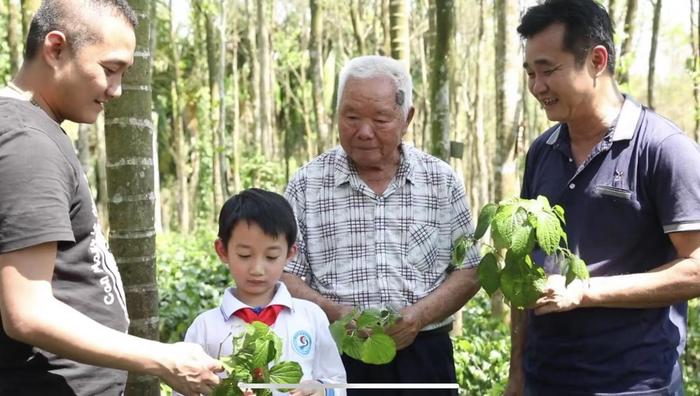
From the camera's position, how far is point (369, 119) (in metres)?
3.64

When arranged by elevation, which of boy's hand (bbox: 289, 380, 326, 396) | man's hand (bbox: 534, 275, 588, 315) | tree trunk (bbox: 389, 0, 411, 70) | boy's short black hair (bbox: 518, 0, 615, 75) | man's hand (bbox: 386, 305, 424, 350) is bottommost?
boy's hand (bbox: 289, 380, 326, 396)

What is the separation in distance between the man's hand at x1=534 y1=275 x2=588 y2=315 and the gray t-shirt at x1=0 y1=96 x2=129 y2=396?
1418mm

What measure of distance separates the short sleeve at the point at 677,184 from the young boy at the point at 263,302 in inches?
52.4

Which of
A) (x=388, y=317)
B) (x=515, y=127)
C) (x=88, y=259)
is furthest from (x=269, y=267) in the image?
(x=515, y=127)

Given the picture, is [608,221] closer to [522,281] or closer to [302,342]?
[522,281]

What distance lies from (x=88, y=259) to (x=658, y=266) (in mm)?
2021

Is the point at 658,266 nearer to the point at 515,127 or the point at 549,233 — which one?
the point at 549,233

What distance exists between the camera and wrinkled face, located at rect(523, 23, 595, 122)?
10.3 feet

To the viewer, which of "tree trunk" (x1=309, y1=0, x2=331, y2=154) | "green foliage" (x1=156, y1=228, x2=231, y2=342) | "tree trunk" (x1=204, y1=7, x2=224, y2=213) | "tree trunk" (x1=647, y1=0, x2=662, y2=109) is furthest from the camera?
"tree trunk" (x1=204, y1=7, x2=224, y2=213)

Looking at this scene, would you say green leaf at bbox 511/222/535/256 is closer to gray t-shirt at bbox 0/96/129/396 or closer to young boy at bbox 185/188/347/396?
young boy at bbox 185/188/347/396

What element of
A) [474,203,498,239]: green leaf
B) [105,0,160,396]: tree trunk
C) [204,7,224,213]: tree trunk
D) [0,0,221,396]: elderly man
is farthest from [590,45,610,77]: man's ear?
[204,7,224,213]: tree trunk

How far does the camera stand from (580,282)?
2.93 metres

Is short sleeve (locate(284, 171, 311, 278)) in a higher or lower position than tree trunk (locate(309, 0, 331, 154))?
lower

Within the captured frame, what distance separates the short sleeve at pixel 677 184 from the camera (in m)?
2.89
